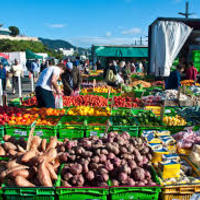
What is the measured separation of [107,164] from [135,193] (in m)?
0.46

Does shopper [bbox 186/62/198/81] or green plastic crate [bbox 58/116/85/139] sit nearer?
green plastic crate [bbox 58/116/85/139]

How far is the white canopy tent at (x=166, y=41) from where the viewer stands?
10422 millimetres

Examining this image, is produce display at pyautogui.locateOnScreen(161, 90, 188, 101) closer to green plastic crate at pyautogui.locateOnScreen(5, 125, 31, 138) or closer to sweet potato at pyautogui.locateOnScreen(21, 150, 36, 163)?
green plastic crate at pyautogui.locateOnScreen(5, 125, 31, 138)

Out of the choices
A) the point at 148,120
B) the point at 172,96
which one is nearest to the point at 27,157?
the point at 148,120

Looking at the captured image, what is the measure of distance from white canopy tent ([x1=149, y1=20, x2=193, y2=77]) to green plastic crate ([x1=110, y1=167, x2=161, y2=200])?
30.3 ft

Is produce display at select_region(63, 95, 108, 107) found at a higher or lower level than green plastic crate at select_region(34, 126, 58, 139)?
higher

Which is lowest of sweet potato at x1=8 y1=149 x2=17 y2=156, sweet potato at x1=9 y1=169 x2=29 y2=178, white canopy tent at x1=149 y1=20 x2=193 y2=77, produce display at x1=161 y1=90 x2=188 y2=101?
sweet potato at x1=9 y1=169 x2=29 y2=178

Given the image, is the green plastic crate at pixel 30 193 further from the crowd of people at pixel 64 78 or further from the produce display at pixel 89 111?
the crowd of people at pixel 64 78

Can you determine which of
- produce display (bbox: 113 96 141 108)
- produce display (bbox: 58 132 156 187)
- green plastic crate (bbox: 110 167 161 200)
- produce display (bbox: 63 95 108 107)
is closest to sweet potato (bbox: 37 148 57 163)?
produce display (bbox: 58 132 156 187)

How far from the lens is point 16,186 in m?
2.41

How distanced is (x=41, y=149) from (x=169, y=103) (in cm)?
446

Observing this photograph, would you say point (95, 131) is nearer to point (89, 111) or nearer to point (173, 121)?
point (89, 111)

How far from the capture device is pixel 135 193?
2.44 meters

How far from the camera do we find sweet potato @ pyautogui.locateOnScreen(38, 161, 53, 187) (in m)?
2.42
